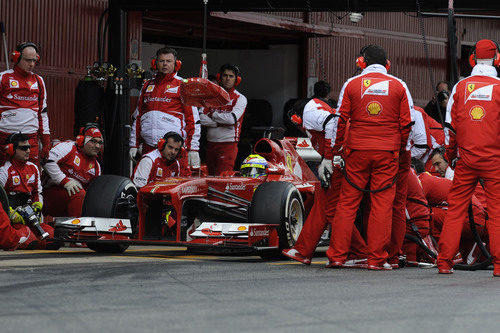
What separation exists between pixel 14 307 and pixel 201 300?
1.15m

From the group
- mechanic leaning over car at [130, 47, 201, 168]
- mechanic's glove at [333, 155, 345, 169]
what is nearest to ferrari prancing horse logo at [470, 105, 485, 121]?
mechanic's glove at [333, 155, 345, 169]

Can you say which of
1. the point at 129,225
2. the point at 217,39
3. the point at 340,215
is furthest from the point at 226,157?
the point at 217,39

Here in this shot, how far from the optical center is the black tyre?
9.61 metres

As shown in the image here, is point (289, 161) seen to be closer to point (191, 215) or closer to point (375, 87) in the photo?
point (191, 215)

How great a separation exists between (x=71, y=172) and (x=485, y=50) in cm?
506

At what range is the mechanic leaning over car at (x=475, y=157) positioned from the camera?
338 inches

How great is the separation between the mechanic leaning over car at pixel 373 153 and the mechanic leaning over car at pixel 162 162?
2511 mm

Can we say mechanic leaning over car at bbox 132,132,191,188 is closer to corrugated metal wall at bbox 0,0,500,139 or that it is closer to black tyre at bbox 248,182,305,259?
black tyre at bbox 248,182,305,259

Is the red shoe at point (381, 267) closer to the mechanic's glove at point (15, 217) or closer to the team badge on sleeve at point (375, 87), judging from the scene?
the team badge on sleeve at point (375, 87)

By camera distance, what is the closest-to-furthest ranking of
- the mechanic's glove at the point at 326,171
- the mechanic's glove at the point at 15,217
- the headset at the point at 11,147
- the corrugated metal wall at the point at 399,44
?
the mechanic's glove at the point at 326,171
the mechanic's glove at the point at 15,217
the headset at the point at 11,147
the corrugated metal wall at the point at 399,44

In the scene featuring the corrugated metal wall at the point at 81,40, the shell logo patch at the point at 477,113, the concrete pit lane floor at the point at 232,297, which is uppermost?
the corrugated metal wall at the point at 81,40

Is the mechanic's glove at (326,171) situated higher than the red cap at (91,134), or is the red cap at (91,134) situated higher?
the red cap at (91,134)

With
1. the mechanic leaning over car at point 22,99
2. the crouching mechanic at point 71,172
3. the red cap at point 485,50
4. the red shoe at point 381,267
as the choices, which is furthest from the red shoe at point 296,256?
the mechanic leaning over car at point 22,99

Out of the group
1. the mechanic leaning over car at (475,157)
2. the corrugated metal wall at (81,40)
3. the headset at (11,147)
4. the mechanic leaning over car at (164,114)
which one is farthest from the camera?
the corrugated metal wall at (81,40)
